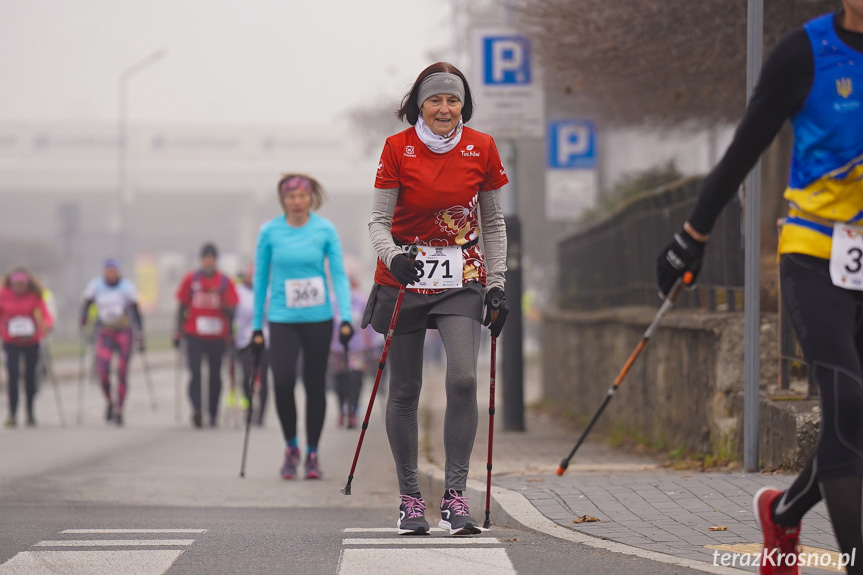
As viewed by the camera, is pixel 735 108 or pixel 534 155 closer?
pixel 735 108

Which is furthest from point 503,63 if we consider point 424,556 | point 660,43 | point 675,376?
point 424,556

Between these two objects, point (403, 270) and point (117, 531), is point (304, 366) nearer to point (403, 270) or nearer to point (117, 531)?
point (117, 531)

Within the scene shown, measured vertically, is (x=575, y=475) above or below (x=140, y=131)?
below

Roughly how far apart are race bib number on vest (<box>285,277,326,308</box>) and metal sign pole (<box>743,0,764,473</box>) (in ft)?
9.35

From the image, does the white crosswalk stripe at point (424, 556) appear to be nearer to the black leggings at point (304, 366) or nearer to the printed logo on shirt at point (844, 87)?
the printed logo on shirt at point (844, 87)

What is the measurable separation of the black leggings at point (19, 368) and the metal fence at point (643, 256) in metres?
6.53

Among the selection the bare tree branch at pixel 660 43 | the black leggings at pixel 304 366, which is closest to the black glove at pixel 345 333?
the black leggings at pixel 304 366

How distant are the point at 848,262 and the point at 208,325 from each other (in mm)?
11722

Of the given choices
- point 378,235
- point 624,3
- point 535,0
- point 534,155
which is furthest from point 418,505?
point 534,155

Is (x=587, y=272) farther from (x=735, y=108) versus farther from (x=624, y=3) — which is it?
(x=624, y=3)

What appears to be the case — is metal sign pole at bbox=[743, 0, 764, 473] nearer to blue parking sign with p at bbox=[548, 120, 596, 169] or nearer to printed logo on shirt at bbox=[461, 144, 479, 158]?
printed logo on shirt at bbox=[461, 144, 479, 158]

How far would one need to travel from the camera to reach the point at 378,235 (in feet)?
18.4

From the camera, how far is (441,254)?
5.65 meters

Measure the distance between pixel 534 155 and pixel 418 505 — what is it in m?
25.7
